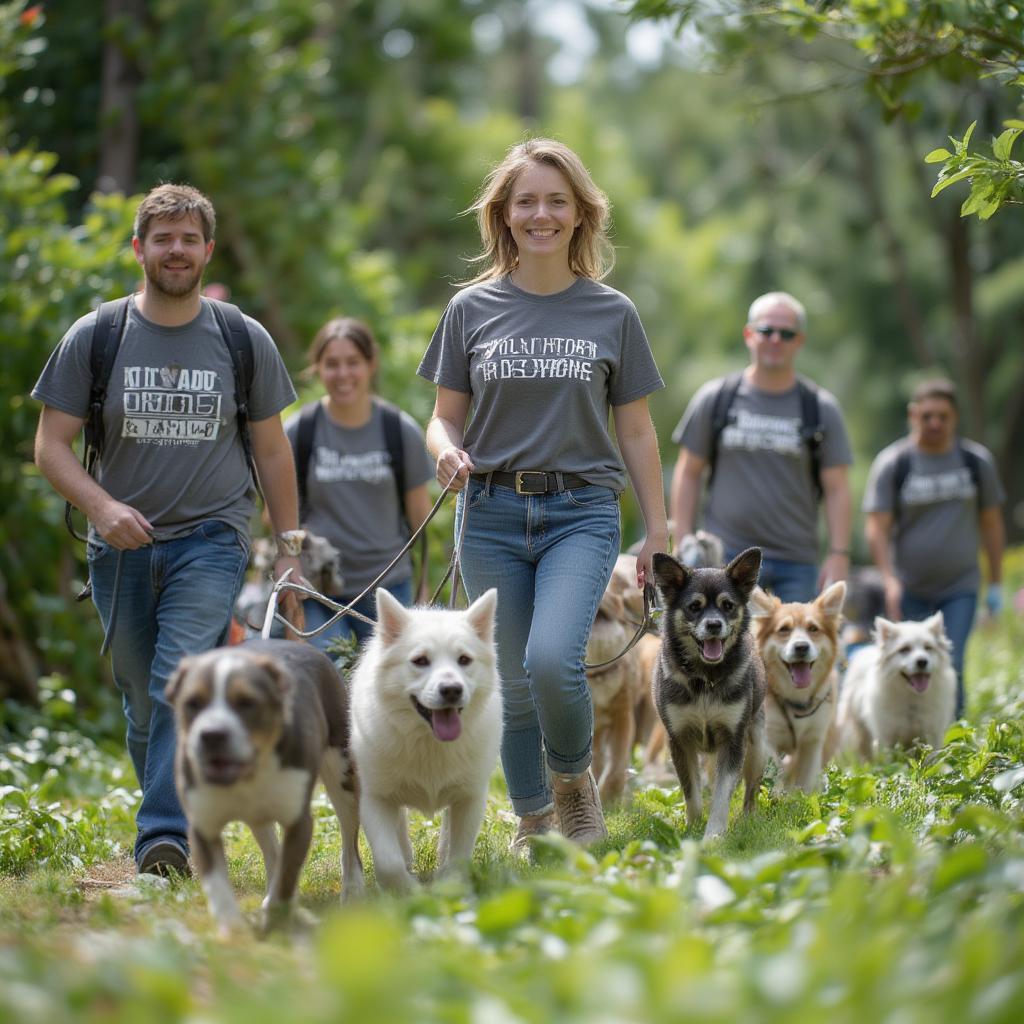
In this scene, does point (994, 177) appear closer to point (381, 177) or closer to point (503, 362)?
point (503, 362)

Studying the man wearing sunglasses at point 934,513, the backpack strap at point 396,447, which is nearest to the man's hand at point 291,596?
the backpack strap at point 396,447

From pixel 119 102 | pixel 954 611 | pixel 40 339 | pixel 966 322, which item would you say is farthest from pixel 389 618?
pixel 966 322

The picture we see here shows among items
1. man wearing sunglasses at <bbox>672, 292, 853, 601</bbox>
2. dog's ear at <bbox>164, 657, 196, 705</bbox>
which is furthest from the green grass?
man wearing sunglasses at <bbox>672, 292, 853, 601</bbox>

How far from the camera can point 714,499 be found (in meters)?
8.65

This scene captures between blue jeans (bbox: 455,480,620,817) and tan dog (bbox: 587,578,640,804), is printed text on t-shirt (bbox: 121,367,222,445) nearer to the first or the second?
blue jeans (bbox: 455,480,620,817)

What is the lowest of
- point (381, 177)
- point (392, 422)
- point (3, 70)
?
point (392, 422)

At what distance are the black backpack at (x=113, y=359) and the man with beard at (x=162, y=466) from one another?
0.02m

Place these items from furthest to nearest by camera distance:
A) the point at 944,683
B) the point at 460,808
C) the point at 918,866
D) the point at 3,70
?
the point at 3,70, the point at 944,683, the point at 460,808, the point at 918,866

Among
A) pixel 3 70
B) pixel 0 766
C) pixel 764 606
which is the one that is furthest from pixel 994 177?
pixel 3 70

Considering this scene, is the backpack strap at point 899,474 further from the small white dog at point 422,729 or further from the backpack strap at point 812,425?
the small white dog at point 422,729

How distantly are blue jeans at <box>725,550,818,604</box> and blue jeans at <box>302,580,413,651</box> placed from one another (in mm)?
2119

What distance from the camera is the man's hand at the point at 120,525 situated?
5.54m

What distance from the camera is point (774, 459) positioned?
8453mm

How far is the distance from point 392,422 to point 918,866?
4.96 meters
